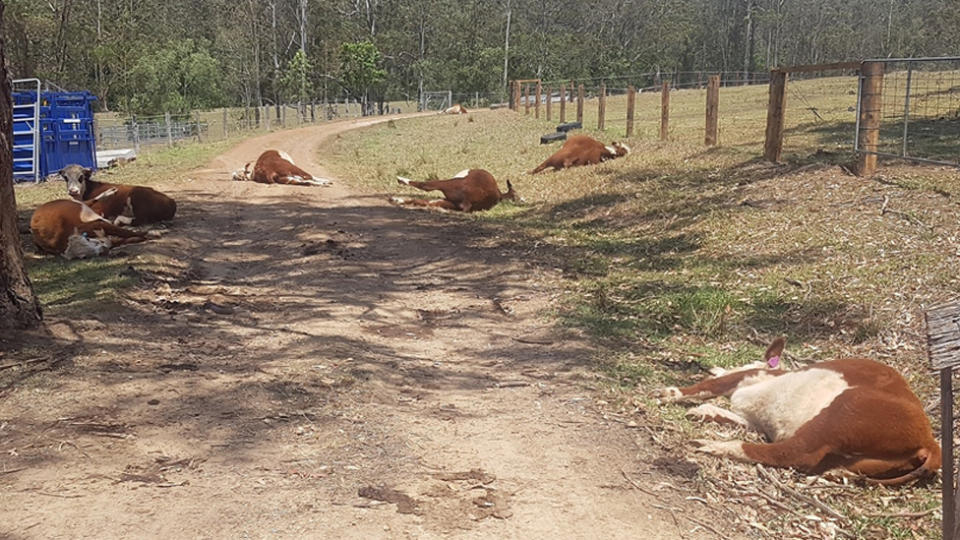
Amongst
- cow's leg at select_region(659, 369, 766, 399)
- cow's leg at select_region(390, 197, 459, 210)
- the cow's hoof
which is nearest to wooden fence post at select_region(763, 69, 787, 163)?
cow's leg at select_region(390, 197, 459, 210)

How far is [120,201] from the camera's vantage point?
10.8 m

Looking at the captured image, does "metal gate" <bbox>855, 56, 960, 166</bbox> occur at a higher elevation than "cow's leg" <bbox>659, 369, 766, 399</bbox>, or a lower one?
higher

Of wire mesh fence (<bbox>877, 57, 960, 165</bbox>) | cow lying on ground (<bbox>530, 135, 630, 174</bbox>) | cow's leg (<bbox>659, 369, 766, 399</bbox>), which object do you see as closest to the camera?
cow's leg (<bbox>659, 369, 766, 399</bbox>)

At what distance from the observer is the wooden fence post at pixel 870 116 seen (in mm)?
10312

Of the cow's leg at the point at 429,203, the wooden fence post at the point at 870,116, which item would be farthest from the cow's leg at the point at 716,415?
the cow's leg at the point at 429,203

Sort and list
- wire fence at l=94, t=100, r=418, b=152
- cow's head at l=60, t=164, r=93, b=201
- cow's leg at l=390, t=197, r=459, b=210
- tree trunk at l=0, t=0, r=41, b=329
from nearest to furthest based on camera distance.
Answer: tree trunk at l=0, t=0, r=41, b=329
cow's head at l=60, t=164, r=93, b=201
cow's leg at l=390, t=197, r=459, b=210
wire fence at l=94, t=100, r=418, b=152

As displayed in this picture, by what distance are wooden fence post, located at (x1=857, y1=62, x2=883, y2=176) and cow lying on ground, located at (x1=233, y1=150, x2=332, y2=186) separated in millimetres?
9758

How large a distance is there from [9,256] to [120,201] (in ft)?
17.0

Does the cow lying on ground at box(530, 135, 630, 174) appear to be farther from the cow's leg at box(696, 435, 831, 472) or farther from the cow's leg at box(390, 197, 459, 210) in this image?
the cow's leg at box(696, 435, 831, 472)

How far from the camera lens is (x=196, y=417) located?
4703 millimetres

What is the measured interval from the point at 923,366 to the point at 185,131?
34.0m

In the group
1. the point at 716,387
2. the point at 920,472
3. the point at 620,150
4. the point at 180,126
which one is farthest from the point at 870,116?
the point at 180,126

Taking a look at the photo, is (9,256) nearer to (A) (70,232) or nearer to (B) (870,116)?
(A) (70,232)

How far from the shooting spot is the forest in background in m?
49.7
